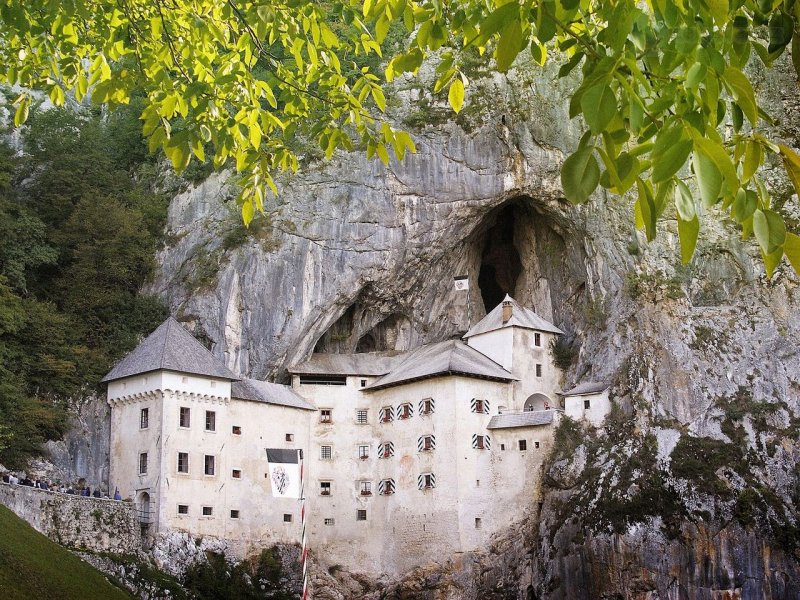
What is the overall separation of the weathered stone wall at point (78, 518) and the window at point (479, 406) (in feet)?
49.7

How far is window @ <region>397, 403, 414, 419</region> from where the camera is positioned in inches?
1909

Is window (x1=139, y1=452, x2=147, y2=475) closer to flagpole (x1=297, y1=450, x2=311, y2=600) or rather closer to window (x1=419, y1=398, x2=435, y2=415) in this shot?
flagpole (x1=297, y1=450, x2=311, y2=600)

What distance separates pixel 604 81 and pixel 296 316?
1774 inches

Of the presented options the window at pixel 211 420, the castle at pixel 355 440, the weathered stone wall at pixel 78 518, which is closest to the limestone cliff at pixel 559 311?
the castle at pixel 355 440

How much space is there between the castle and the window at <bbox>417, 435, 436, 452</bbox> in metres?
0.06

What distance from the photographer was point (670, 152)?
5473 millimetres

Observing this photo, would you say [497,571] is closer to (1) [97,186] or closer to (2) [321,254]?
(2) [321,254]

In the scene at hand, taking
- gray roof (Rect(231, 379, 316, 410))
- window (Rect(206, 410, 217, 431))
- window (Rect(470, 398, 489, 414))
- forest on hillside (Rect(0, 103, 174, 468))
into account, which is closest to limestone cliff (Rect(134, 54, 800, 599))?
gray roof (Rect(231, 379, 316, 410))

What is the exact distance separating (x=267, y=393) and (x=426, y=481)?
8066 millimetres

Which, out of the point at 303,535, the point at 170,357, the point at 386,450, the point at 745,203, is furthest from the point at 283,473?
the point at 745,203

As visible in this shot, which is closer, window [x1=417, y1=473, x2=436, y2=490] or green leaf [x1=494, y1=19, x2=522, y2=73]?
green leaf [x1=494, y1=19, x2=522, y2=73]

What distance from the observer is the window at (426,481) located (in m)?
46.7

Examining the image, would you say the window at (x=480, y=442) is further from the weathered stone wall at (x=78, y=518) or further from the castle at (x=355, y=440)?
the weathered stone wall at (x=78, y=518)

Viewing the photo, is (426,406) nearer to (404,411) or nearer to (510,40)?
(404,411)
